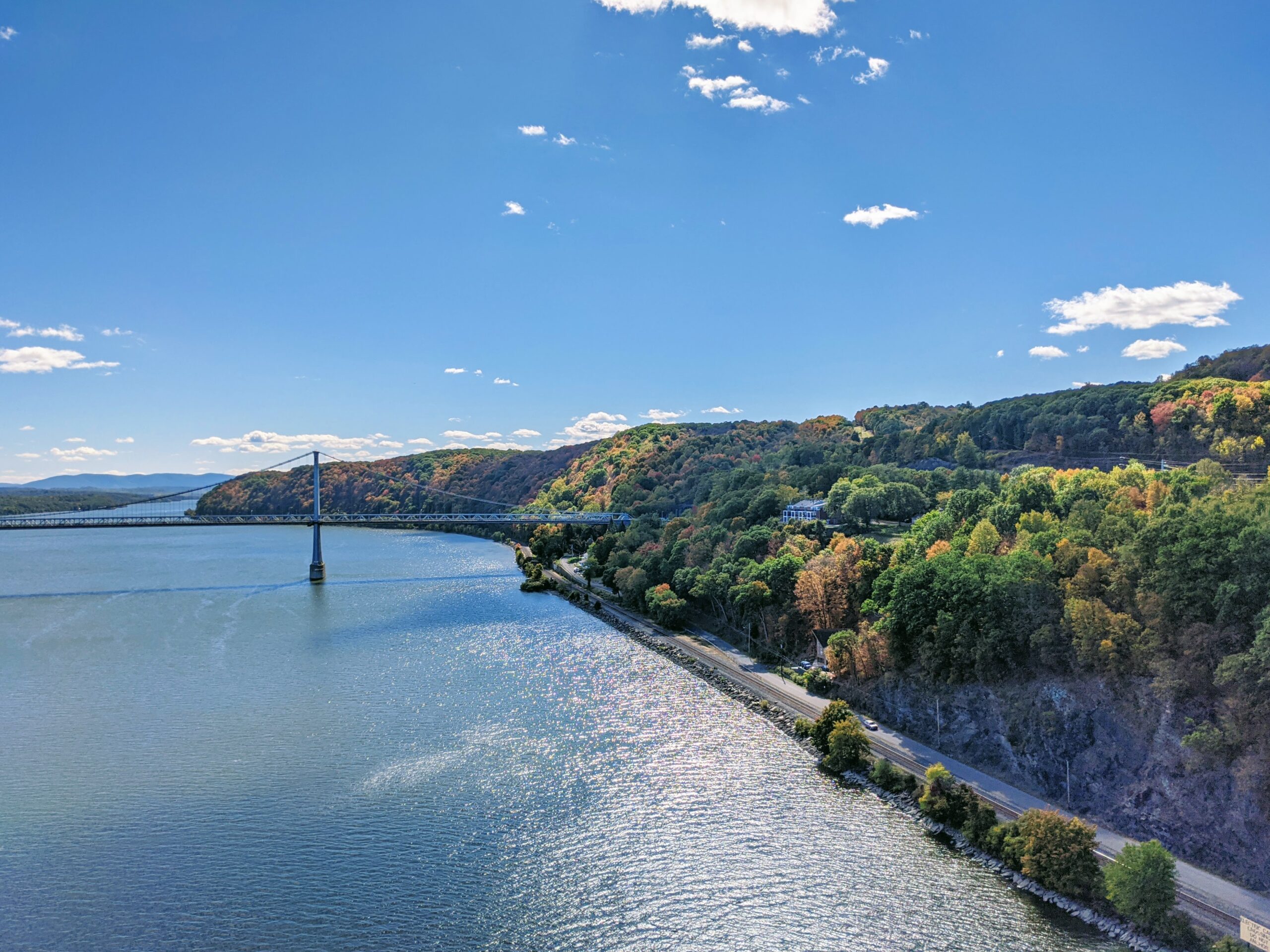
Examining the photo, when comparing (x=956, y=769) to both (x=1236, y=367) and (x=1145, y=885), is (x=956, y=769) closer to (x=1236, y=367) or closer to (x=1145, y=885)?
(x=1145, y=885)

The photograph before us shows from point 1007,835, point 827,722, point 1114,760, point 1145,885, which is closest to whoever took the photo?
point 1145,885

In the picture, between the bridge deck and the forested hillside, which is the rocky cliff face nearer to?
the forested hillside

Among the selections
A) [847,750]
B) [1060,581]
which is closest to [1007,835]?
[847,750]

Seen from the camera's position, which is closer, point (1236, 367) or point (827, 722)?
point (827, 722)

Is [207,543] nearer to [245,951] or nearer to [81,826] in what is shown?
[81,826]

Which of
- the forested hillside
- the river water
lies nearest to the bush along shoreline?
the river water

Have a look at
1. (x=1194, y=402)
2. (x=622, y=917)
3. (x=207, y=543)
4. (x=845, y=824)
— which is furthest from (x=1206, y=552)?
(x=207, y=543)
